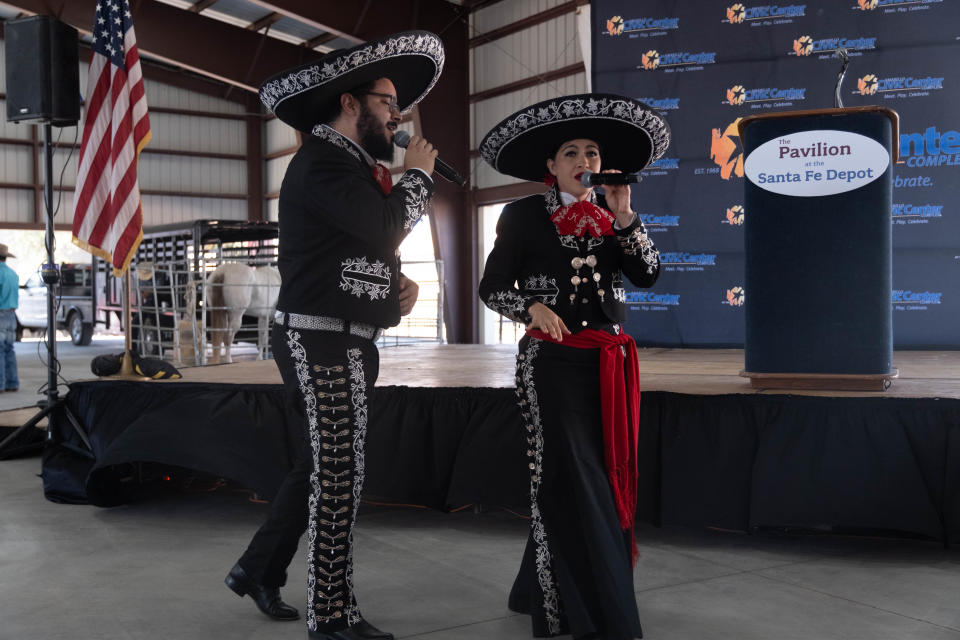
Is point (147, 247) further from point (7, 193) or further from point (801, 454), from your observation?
point (801, 454)

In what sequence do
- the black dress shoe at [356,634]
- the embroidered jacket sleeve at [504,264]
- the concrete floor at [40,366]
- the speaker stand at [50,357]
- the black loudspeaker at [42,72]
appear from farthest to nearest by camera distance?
the concrete floor at [40,366] < the black loudspeaker at [42,72] < the speaker stand at [50,357] < the embroidered jacket sleeve at [504,264] < the black dress shoe at [356,634]

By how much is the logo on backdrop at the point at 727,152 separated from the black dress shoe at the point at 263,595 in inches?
170

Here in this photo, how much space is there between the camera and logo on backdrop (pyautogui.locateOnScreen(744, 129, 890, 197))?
3.03 metres

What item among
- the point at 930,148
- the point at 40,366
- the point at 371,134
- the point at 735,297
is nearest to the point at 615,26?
the point at 735,297

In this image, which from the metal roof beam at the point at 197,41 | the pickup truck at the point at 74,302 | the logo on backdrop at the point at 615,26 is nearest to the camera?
the logo on backdrop at the point at 615,26

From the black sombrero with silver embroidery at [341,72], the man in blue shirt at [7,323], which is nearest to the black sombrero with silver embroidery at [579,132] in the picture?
the black sombrero with silver embroidery at [341,72]

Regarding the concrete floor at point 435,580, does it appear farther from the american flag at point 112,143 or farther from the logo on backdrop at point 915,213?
the logo on backdrop at point 915,213

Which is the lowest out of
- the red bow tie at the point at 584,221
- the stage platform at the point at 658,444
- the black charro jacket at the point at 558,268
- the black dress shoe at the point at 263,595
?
the black dress shoe at the point at 263,595

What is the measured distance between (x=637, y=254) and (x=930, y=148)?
156 inches

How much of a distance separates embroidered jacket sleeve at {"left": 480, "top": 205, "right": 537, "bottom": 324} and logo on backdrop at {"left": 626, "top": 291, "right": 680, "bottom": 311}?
3765mm

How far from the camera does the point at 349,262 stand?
208 cm

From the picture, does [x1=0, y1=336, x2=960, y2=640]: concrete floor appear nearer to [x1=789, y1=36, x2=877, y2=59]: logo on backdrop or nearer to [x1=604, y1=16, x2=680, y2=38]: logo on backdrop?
[x1=789, y1=36, x2=877, y2=59]: logo on backdrop

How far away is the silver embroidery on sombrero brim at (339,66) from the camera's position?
206 centimetres

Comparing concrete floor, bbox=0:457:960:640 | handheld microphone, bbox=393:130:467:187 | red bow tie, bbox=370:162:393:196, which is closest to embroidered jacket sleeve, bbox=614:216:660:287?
handheld microphone, bbox=393:130:467:187
